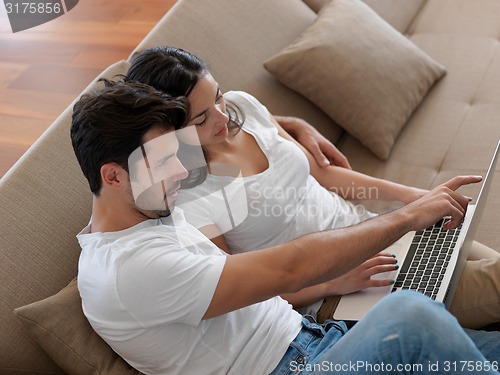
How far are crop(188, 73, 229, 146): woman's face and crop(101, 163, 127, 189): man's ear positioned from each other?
0.30 m

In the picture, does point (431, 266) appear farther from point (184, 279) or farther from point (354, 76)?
point (354, 76)

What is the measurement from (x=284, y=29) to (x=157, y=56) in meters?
0.83

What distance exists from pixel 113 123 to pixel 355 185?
0.86m

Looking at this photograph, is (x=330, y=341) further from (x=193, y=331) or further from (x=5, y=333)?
(x=5, y=333)

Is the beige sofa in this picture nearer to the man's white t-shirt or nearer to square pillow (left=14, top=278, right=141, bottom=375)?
square pillow (left=14, top=278, right=141, bottom=375)

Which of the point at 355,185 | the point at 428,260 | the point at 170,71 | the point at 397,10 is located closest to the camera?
the point at 170,71

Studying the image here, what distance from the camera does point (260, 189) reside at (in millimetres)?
1917

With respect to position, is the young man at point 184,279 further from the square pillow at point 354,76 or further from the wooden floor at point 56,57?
the wooden floor at point 56,57

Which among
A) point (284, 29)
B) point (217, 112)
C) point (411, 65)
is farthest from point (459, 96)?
point (217, 112)

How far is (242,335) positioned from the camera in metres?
1.61

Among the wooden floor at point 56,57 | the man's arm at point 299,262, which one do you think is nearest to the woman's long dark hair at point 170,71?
the man's arm at point 299,262

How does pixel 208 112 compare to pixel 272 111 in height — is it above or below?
above

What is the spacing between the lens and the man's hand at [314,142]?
217 centimetres

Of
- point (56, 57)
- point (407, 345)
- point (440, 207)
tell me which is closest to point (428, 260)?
point (440, 207)
